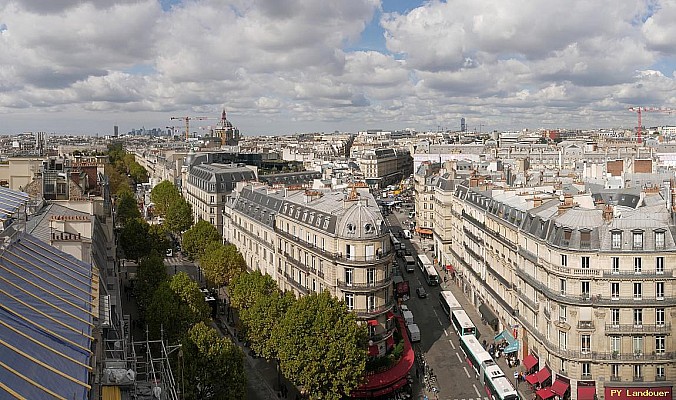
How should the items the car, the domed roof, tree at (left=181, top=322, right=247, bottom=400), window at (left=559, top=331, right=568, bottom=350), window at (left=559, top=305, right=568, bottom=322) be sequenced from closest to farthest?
tree at (left=181, top=322, right=247, bottom=400)
window at (left=559, top=305, right=568, bottom=322)
window at (left=559, top=331, right=568, bottom=350)
the domed roof
the car

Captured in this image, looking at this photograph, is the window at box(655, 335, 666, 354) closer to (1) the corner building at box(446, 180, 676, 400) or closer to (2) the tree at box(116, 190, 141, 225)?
(1) the corner building at box(446, 180, 676, 400)

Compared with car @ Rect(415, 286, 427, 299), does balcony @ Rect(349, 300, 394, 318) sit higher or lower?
higher

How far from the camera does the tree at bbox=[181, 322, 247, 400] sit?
37562mm

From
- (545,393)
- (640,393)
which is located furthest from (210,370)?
(640,393)

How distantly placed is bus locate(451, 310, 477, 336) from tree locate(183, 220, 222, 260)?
32497 mm

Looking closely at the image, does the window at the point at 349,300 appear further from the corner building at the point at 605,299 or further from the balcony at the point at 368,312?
the corner building at the point at 605,299

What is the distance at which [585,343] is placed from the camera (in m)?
45.0

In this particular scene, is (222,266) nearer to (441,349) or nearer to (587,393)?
(441,349)

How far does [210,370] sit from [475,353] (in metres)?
23.3

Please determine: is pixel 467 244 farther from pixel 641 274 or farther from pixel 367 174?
pixel 367 174

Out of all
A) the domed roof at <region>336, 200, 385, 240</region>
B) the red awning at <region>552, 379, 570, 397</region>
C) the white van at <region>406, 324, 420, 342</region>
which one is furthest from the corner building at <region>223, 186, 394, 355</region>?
the red awning at <region>552, 379, 570, 397</region>

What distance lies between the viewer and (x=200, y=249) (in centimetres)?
7831

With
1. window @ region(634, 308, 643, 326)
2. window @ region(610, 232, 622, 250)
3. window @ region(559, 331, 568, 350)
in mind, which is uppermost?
window @ region(610, 232, 622, 250)

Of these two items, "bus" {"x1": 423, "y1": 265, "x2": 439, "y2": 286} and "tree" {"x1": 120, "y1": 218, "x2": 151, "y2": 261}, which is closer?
"tree" {"x1": 120, "y1": 218, "x2": 151, "y2": 261}
